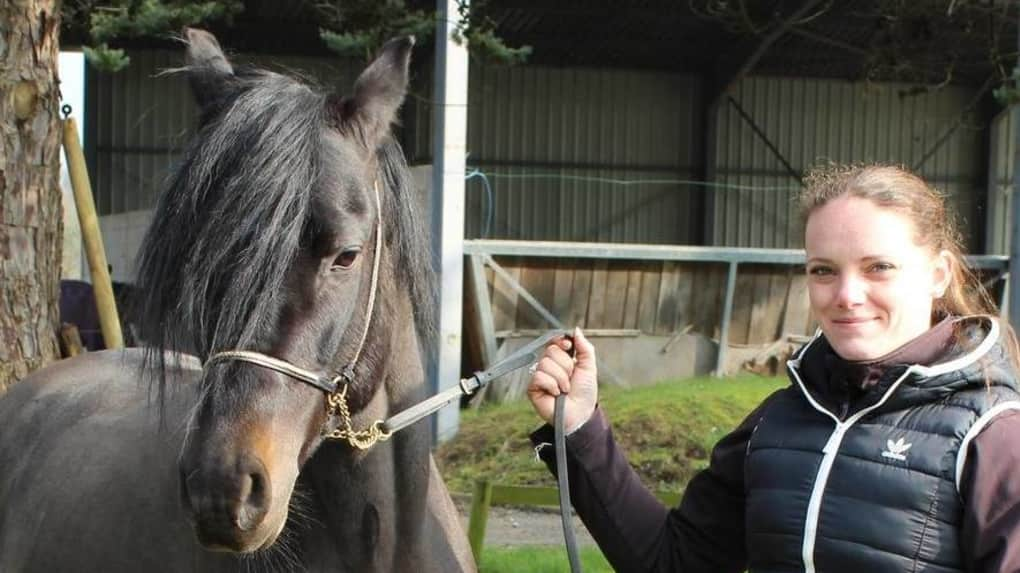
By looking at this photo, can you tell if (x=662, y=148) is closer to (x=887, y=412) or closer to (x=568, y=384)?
(x=568, y=384)

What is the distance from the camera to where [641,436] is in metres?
8.72

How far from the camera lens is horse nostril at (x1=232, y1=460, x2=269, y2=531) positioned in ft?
6.61

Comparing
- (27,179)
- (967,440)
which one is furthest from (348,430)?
(27,179)

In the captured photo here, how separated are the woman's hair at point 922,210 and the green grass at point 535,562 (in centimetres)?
330

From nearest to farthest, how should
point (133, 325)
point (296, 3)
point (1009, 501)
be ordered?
point (1009, 501) < point (133, 325) < point (296, 3)

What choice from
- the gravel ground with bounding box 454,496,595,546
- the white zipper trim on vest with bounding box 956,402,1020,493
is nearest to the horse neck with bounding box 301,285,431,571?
the white zipper trim on vest with bounding box 956,402,1020,493

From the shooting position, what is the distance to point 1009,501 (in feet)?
6.13

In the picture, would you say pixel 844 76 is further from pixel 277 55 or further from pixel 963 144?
pixel 277 55

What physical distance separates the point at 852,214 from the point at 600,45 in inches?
710

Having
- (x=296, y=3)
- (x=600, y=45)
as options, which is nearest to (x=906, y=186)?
(x=296, y=3)

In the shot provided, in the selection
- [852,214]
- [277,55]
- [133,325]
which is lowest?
[133,325]

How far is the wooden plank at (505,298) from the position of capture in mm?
10859

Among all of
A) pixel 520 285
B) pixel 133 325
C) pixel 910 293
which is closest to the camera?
pixel 910 293

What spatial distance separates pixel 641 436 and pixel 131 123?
13.2 metres
